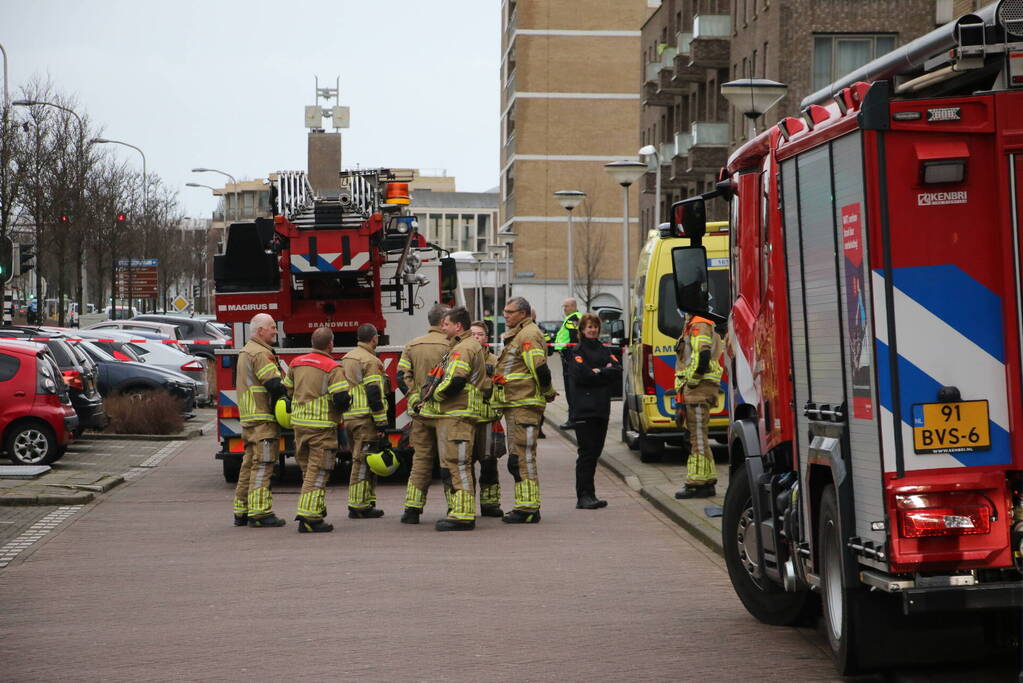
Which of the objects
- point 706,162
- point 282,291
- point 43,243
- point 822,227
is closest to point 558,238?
point 706,162

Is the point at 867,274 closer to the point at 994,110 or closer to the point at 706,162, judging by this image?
the point at 994,110

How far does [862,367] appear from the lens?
6562mm

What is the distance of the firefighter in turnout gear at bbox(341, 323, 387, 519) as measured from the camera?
14.7 metres

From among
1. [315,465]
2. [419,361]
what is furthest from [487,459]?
[315,465]

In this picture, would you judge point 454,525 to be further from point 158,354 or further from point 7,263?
point 158,354

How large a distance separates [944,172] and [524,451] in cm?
836

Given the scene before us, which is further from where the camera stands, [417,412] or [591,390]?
[591,390]

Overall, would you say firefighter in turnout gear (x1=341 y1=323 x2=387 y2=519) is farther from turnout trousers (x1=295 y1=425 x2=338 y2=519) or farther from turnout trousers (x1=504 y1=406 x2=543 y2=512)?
turnout trousers (x1=504 y1=406 x2=543 y2=512)

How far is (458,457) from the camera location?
14.0m

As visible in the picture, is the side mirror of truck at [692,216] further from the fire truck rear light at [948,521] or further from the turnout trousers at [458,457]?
the turnout trousers at [458,457]

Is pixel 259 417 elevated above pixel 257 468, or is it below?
above

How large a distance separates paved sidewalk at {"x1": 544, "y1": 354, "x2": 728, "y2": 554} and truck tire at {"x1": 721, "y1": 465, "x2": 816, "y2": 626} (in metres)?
0.76

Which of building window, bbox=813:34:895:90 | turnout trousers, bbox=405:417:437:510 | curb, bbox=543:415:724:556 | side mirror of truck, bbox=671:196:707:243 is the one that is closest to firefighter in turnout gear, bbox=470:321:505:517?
turnout trousers, bbox=405:417:437:510

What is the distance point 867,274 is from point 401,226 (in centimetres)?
1213
